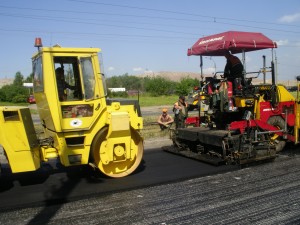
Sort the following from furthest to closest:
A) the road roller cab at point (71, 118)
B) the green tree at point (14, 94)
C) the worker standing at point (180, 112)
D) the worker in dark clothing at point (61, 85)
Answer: the green tree at point (14, 94) < the worker standing at point (180, 112) < the worker in dark clothing at point (61, 85) < the road roller cab at point (71, 118)

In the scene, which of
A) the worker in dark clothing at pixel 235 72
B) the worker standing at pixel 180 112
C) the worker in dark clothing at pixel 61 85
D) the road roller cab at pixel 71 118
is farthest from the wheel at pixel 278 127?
the worker in dark clothing at pixel 61 85

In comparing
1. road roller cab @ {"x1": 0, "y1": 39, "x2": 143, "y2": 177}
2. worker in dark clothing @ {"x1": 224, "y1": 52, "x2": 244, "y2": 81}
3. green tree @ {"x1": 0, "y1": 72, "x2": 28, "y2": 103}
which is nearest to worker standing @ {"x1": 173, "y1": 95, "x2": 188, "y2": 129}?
worker in dark clothing @ {"x1": 224, "y1": 52, "x2": 244, "y2": 81}

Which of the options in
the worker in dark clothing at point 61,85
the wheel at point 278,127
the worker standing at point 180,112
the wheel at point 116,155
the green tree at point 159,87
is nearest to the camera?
the worker in dark clothing at point 61,85

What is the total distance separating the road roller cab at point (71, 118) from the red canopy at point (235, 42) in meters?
3.09

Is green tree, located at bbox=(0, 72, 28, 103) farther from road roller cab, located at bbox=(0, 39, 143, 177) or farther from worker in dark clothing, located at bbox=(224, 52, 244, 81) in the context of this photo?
road roller cab, located at bbox=(0, 39, 143, 177)

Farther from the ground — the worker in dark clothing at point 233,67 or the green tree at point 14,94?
the worker in dark clothing at point 233,67

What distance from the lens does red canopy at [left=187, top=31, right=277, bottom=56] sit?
804 centimetres

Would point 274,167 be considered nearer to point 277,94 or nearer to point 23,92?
point 277,94

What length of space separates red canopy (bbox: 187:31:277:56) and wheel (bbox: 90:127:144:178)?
10.3 ft

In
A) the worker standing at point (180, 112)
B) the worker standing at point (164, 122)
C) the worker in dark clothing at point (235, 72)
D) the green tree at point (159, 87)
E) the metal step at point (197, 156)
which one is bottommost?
the green tree at point (159, 87)

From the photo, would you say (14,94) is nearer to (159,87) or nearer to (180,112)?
(159,87)

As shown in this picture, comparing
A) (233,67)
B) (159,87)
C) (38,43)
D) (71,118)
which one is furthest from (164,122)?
→ (159,87)

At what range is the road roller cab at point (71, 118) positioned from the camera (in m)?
5.56

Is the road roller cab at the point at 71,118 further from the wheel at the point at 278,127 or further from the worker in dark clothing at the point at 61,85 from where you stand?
the wheel at the point at 278,127
